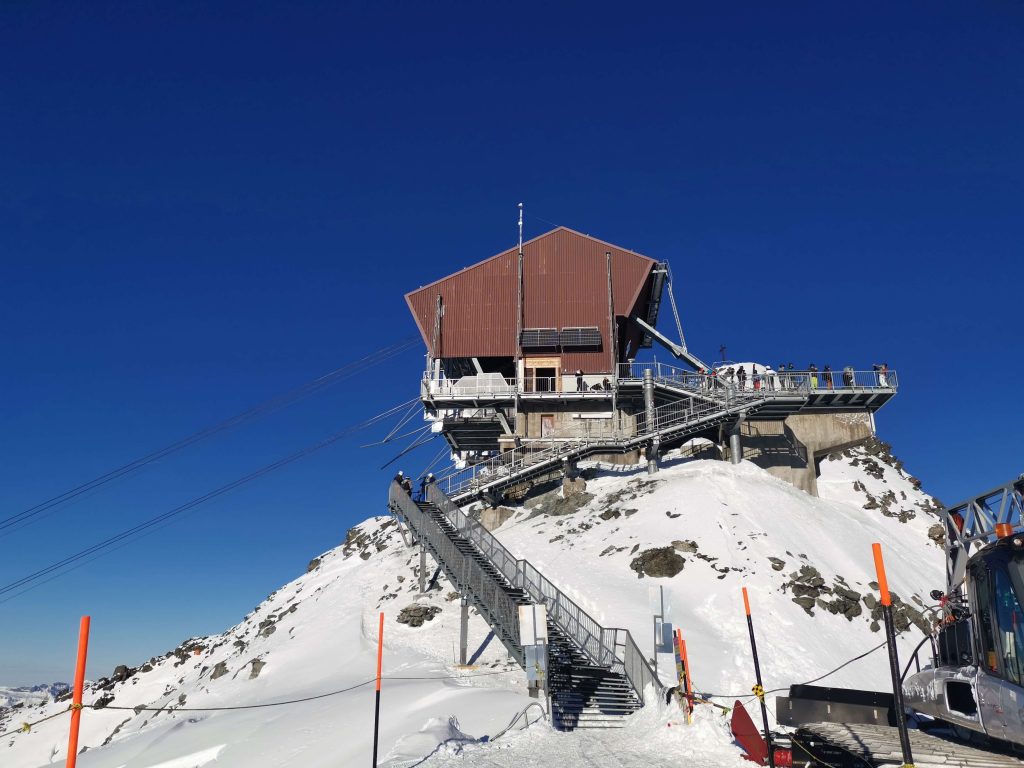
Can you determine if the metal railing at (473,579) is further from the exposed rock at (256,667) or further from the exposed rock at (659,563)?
the exposed rock at (256,667)

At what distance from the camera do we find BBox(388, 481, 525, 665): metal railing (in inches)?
878

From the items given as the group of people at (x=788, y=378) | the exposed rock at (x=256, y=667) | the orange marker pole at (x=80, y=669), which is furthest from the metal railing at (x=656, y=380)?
the orange marker pole at (x=80, y=669)

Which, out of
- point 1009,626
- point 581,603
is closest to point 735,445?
point 581,603

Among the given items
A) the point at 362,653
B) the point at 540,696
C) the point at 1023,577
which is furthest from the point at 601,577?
the point at 1023,577

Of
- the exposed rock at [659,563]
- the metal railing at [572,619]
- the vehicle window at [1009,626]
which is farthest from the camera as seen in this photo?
the exposed rock at [659,563]

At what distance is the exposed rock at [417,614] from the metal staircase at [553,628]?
8.58 ft

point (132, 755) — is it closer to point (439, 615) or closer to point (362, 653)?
point (362, 653)

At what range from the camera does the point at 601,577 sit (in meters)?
29.8

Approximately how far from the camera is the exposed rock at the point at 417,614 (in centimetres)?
2925

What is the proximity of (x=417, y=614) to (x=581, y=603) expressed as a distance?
6.82 m

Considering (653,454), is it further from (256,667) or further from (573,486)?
(256,667)

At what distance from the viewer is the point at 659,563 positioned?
30047 mm

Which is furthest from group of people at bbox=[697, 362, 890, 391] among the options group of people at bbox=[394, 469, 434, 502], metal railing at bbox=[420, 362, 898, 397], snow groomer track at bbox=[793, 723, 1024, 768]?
snow groomer track at bbox=[793, 723, 1024, 768]

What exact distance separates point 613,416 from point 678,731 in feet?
98.0
